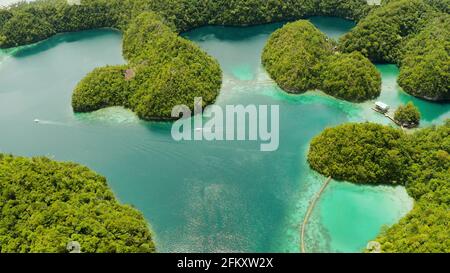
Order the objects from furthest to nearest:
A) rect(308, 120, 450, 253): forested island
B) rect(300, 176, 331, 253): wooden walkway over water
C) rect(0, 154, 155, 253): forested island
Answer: rect(308, 120, 450, 253): forested island
rect(300, 176, 331, 253): wooden walkway over water
rect(0, 154, 155, 253): forested island

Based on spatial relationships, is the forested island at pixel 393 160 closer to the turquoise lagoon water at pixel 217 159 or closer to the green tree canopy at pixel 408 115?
the turquoise lagoon water at pixel 217 159

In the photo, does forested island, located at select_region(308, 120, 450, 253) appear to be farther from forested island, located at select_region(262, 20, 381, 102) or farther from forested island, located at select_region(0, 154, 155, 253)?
forested island, located at select_region(0, 154, 155, 253)

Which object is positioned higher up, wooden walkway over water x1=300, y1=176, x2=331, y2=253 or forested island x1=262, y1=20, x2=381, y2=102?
forested island x1=262, y1=20, x2=381, y2=102

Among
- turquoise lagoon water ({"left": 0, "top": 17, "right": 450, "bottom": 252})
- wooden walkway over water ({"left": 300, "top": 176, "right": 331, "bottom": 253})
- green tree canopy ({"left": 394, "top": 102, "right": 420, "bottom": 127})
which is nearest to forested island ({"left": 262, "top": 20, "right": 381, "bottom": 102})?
turquoise lagoon water ({"left": 0, "top": 17, "right": 450, "bottom": 252})

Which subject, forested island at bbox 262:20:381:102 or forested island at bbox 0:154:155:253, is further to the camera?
forested island at bbox 262:20:381:102

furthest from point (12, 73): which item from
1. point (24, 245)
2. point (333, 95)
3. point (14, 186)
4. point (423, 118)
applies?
point (423, 118)

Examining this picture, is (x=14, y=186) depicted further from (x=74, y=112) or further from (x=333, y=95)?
(x=333, y=95)
